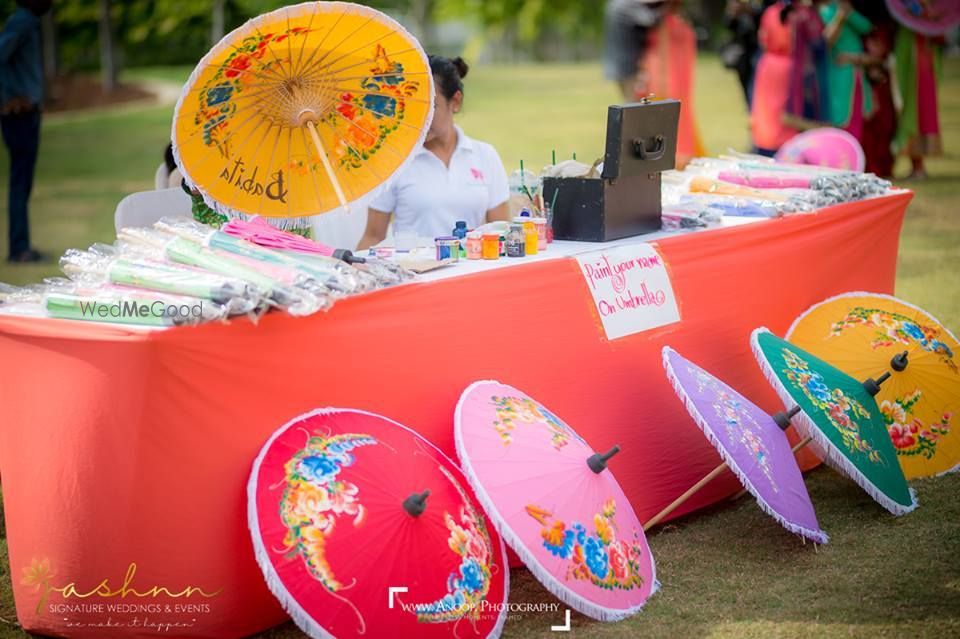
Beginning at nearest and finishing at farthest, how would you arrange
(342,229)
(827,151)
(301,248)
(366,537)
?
(366,537)
(301,248)
(342,229)
(827,151)

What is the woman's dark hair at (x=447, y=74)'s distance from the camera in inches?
171

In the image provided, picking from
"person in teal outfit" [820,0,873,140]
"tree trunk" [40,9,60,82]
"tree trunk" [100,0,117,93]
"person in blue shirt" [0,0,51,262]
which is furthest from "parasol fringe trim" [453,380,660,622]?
"tree trunk" [40,9,60,82]

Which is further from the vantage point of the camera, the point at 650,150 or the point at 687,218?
the point at 687,218

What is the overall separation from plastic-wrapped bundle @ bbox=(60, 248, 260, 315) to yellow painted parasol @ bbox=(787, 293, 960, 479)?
231 cm

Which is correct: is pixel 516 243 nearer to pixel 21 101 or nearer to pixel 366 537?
pixel 366 537

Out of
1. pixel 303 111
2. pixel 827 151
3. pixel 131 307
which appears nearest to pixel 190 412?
pixel 131 307

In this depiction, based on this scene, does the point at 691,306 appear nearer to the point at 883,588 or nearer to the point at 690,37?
the point at 883,588

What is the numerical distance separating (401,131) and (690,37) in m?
6.91

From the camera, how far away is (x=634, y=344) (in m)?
3.85

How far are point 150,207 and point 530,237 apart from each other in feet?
4.23

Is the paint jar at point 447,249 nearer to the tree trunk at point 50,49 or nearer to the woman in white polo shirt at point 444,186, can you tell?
the woman in white polo shirt at point 444,186

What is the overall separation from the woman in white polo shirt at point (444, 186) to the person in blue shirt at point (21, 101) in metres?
4.63

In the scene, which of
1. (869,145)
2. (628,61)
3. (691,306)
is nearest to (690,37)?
(628,61)

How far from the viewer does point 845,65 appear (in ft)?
31.2
